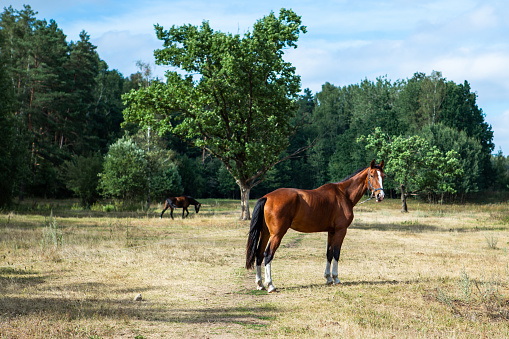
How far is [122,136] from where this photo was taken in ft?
183

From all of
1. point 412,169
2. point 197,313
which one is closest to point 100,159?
point 412,169

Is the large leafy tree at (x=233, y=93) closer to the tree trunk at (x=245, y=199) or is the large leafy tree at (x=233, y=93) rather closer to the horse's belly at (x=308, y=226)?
the tree trunk at (x=245, y=199)

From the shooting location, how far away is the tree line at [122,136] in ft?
120

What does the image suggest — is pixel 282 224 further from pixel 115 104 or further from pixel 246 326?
pixel 115 104

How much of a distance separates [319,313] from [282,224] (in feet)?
7.14

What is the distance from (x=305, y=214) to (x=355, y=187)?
1626 mm

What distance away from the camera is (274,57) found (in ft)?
80.3

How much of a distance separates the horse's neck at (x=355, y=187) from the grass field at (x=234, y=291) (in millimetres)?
1966

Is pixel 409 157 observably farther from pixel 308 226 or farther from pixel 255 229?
pixel 255 229

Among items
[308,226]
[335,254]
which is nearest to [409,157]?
[335,254]

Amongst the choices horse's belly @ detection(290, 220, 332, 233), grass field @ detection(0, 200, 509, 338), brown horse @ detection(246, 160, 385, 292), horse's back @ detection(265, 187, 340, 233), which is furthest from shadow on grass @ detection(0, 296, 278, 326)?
horse's belly @ detection(290, 220, 332, 233)

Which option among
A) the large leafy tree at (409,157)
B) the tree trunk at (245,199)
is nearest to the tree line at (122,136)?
the large leafy tree at (409,157)

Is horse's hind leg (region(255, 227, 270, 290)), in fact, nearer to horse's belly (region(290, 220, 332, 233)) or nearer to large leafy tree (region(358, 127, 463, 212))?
horse's belly (region(290, 220, 332, 233))

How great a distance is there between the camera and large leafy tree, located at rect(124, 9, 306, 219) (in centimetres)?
2400
